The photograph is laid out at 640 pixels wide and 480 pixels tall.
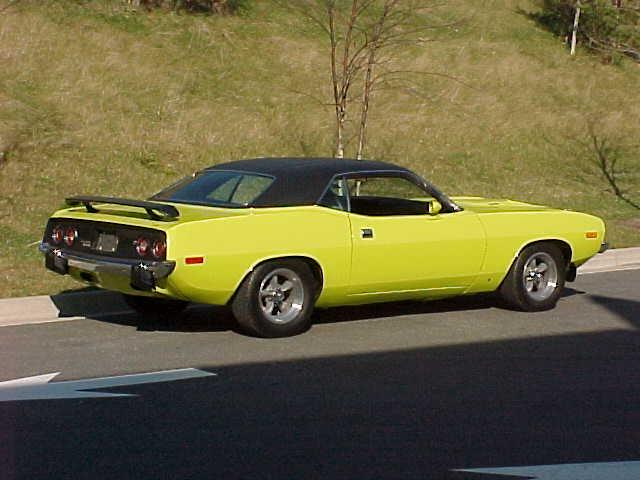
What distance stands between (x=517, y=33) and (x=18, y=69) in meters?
18.1

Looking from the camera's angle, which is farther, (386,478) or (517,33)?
(517,33)

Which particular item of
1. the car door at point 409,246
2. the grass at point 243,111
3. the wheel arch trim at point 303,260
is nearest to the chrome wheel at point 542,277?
the car door at point 409,246

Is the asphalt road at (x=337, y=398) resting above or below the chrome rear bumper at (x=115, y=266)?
below

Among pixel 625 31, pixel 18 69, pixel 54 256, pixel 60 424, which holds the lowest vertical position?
pixel 60 424

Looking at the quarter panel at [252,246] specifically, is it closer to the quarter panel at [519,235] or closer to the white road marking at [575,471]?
the quarter panel at [519,235]

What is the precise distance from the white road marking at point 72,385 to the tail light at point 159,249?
1015mm

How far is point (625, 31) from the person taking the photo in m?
33.7

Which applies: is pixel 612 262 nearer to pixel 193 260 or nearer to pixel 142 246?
pixel 193 260

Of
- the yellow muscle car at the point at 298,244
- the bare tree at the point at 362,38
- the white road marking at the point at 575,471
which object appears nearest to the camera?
the white road marking at the point at 575,471

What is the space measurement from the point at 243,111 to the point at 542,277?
45.6 feet

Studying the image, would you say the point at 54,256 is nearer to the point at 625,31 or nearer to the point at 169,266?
the point at 169,266

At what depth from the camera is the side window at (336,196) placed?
9695 mm

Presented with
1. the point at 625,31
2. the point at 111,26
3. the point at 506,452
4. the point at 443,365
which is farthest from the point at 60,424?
the point at 625,31

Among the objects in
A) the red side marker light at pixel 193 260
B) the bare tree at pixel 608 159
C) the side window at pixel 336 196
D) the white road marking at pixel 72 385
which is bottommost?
the white road marking at pixel 72 385
